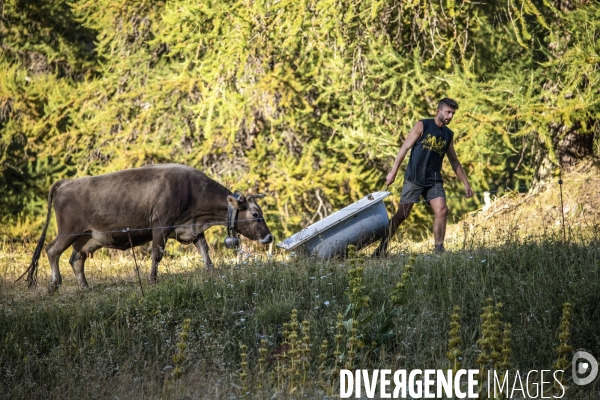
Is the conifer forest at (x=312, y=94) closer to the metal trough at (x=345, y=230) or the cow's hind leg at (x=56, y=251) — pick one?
the metal trough at (x=345, y=230)

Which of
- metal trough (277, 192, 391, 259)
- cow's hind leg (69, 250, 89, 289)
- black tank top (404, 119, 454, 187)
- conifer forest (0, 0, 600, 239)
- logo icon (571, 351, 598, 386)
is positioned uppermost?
conifer forest (0, 0, 600, 239)

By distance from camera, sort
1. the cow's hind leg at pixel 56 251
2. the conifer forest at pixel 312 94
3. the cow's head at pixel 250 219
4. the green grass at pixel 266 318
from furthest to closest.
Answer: the conifer forest at pixel 312 94 → the cow's head at pixel 250 219 → the cow's hind leg at pixel 56 251 → the green grass at pixel 266 318

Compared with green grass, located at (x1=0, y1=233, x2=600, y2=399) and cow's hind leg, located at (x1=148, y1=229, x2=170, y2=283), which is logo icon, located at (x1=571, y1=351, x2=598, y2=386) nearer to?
green grass, located at (x1=0, y1=233, x2=600, y2=399)

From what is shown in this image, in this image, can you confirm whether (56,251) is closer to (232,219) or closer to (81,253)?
(81,253)

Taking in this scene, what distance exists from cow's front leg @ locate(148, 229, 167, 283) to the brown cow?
14 millimetres

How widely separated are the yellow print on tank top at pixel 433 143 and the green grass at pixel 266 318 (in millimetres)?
1297

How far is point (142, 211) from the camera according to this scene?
37.1 feet

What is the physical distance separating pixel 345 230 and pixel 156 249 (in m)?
2.30

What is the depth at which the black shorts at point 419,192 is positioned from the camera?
10.5 meters

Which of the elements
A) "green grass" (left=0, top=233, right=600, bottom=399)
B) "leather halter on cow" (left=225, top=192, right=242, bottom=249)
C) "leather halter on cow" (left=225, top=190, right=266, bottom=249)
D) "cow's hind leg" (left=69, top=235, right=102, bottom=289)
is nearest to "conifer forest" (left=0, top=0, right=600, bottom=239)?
"leather halter on cow" (left=225, top=190, right=266, bottom=249)

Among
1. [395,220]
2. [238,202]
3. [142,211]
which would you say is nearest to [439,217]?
[395,220]

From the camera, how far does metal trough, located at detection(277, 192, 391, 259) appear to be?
1044 centimetres

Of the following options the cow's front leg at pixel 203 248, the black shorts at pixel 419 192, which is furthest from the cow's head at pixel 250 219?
the black shorts at pixel 419 192

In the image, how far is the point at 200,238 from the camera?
37.3 ft
